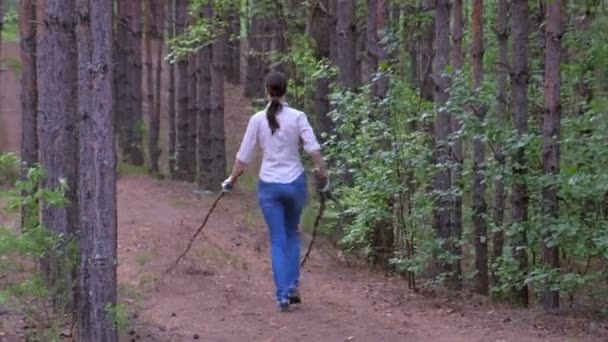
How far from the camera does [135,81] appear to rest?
27625 mm

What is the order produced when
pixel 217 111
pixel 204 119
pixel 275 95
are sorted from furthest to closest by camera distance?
pixel 204 119, pixel 217 111, pixel 275 95

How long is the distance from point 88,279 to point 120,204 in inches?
470

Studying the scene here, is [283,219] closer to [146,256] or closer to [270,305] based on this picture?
[270,305]

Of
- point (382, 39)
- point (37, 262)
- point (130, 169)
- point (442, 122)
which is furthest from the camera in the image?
point (130, 169)

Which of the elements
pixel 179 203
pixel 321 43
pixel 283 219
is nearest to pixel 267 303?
pixel 283 219

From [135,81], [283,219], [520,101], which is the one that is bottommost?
[283,219]

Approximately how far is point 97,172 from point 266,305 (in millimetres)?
3001

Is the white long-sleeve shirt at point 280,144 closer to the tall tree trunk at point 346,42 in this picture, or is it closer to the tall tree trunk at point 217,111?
the tall tree trunk at point 346,42

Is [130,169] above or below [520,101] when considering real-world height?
below

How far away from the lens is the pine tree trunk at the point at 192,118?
79.7 feet

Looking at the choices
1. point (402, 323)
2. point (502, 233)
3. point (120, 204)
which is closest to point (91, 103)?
point (402, 323)

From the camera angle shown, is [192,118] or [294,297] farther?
[192,118]

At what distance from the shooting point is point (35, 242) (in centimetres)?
807

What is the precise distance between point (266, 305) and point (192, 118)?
588 inches
